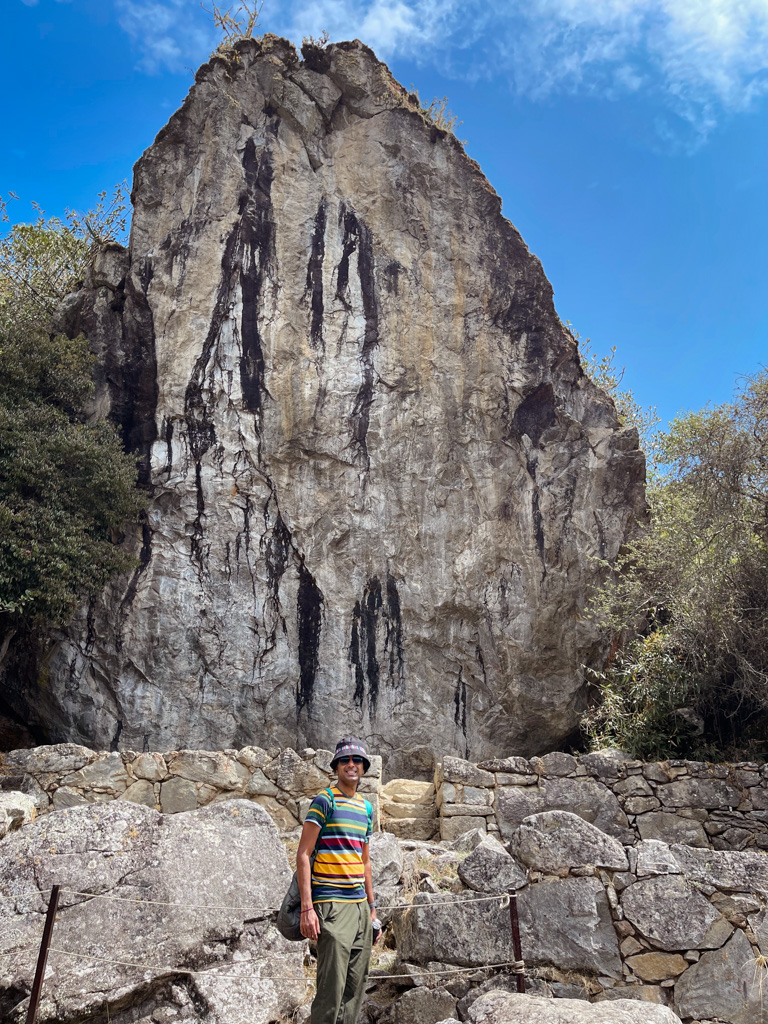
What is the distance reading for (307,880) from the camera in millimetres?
3680

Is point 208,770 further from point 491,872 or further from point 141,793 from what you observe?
point 491,872

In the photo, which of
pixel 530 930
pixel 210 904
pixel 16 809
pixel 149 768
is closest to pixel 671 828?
pixel 530 930

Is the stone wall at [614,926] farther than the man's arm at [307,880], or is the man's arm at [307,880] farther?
the stone wall at [614,926]

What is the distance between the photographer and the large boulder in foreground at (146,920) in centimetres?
416

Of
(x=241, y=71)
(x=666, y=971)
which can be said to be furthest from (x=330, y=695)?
(x=241, y=71)

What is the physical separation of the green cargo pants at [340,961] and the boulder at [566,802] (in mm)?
4591

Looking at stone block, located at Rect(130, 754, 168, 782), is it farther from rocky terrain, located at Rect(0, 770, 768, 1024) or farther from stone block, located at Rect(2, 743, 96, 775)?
rocky terrain, located at Rect(0, 770, 768, 1024)

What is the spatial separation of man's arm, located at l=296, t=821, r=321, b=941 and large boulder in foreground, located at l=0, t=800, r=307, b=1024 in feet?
3.78

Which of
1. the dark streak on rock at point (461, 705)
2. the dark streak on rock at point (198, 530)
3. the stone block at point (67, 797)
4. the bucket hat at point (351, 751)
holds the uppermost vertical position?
the dark streak on rock at point (198, 530)

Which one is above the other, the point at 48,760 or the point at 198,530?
the point at 198,530

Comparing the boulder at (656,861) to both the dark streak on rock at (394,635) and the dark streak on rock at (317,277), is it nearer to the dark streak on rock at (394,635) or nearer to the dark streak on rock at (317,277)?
the dark streak on rock at (394,635)

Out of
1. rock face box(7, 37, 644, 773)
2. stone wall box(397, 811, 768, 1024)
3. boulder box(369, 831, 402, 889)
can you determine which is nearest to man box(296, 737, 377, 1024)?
stone wall box(397, 811, 768, 1024)

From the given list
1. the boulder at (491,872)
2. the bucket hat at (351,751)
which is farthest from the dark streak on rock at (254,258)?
the bucket hat at (351,751)

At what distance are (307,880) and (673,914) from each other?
2.42m
